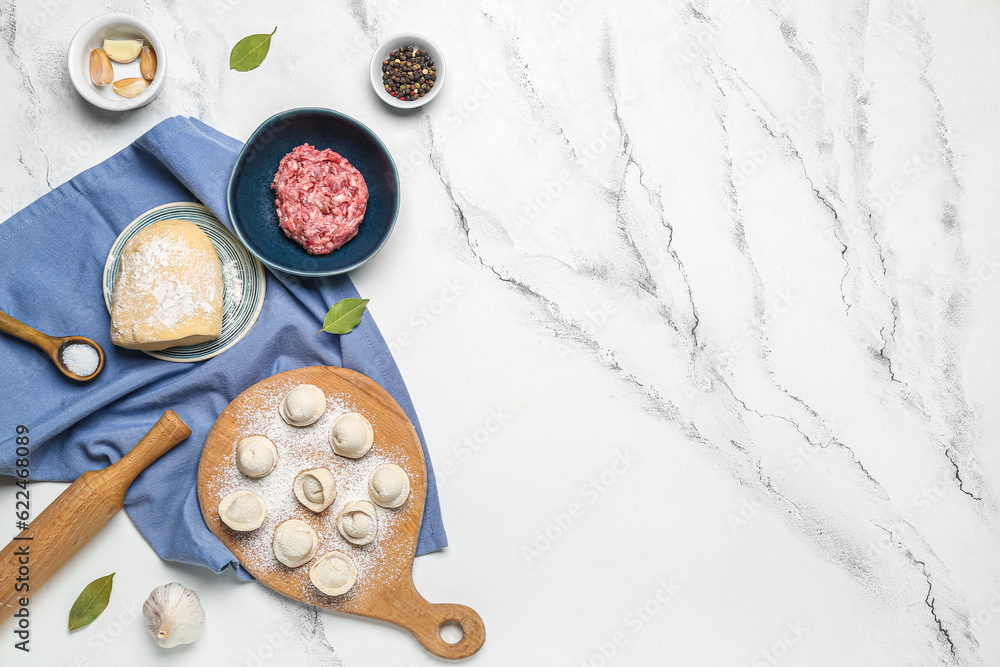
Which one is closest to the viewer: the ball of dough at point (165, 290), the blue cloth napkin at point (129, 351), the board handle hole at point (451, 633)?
the ball of dough at point (165, 290)

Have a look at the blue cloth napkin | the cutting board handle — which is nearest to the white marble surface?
the cutting board handle

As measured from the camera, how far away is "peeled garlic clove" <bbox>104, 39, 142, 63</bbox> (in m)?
1.56

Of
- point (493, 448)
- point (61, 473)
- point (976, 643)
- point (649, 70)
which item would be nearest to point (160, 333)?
point (61, 473)

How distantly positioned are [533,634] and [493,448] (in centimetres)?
54

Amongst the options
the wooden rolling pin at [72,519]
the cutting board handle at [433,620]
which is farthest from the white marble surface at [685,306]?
the wooden rolling pin at [72,519]

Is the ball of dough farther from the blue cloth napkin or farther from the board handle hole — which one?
the board handle hole

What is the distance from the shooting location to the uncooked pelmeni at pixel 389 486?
1.52 meters

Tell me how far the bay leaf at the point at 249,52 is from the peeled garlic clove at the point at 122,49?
24 cm

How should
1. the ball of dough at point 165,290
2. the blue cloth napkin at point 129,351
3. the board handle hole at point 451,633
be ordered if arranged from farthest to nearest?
the board handle hole at point 451,633 < the blue cloth napkin at point 129,351 < the ball of dough at point 165,290

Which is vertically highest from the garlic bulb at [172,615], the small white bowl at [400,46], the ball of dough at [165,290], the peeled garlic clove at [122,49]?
the small white bowl at [400,46]

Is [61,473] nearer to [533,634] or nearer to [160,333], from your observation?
[160,333]

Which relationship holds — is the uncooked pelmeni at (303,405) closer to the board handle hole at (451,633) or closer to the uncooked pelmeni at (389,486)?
the uncooked pelmeni at (389,486)

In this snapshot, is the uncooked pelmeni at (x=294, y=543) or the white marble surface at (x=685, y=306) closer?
the uncooked pelmeni at (x=294, y=543)

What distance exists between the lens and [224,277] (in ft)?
5.09
